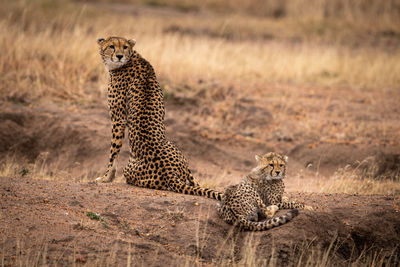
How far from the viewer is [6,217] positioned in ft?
14.8

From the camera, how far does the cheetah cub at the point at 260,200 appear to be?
4.82 m

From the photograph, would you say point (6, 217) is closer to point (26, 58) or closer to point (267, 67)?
point (26, 58)

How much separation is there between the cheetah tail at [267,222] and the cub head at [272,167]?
0.39 metres

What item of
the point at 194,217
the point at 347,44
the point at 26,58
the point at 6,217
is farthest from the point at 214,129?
the point at 347,44

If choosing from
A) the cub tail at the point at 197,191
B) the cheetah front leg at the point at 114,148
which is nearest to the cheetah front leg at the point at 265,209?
the cub tail at the point at 197,191

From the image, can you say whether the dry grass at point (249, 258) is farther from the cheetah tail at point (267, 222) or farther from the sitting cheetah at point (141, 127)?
the sitting cheetah at point (141, 127)

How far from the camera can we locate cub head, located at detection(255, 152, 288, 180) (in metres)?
5.06

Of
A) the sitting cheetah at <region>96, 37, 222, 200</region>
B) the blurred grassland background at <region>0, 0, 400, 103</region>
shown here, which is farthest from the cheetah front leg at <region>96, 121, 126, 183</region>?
the blurred grassland background at <region>0, 0, 400, 103</region>

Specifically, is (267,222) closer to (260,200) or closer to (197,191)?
(260,200)

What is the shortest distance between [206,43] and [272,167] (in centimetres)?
816

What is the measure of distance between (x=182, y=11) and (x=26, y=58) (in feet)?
34.1

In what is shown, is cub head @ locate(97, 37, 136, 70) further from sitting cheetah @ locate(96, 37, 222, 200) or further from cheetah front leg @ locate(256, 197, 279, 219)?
cheetah front leg @ locate(256, 197, 279, 219)

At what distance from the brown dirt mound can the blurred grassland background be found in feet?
14.4

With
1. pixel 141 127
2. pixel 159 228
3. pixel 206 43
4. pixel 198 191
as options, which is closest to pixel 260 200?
pixel 198 191
